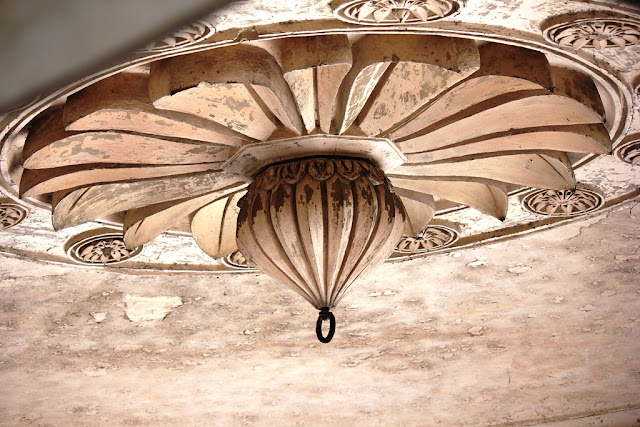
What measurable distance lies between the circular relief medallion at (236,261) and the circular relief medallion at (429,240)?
616mm

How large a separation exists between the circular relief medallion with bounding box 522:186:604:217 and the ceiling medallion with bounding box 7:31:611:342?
24 cm

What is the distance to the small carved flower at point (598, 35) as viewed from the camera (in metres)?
1.92

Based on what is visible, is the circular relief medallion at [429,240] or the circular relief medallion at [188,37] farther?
the circular relief medallion at [429,240]

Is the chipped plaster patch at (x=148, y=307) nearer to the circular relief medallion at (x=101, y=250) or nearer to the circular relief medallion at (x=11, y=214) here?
the circular relief medallion at (x=101, y=250)

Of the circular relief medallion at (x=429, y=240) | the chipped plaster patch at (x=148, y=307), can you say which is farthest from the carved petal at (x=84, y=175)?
the chipped plaster patch at (x=148, y=307)

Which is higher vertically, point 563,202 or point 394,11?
point 563,202

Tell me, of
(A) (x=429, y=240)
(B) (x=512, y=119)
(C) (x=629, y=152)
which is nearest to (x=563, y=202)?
(C) (x=629, y=152)

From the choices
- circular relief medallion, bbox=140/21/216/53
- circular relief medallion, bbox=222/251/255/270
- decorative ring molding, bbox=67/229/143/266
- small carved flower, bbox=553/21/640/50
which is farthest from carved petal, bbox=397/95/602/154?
decorative ring molding, bbox=67/229/143/266

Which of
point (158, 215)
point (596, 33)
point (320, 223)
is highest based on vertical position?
point (158, 215)

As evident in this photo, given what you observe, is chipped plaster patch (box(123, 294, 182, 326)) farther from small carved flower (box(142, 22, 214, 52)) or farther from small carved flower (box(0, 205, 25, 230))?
small carved flower (box(142, 22, 214, 52))

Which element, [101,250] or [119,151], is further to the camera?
[101,250]

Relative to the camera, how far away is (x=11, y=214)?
2693mm

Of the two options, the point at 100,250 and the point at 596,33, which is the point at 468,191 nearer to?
the point at 596,33

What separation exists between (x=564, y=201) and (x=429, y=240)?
1.78 ft
